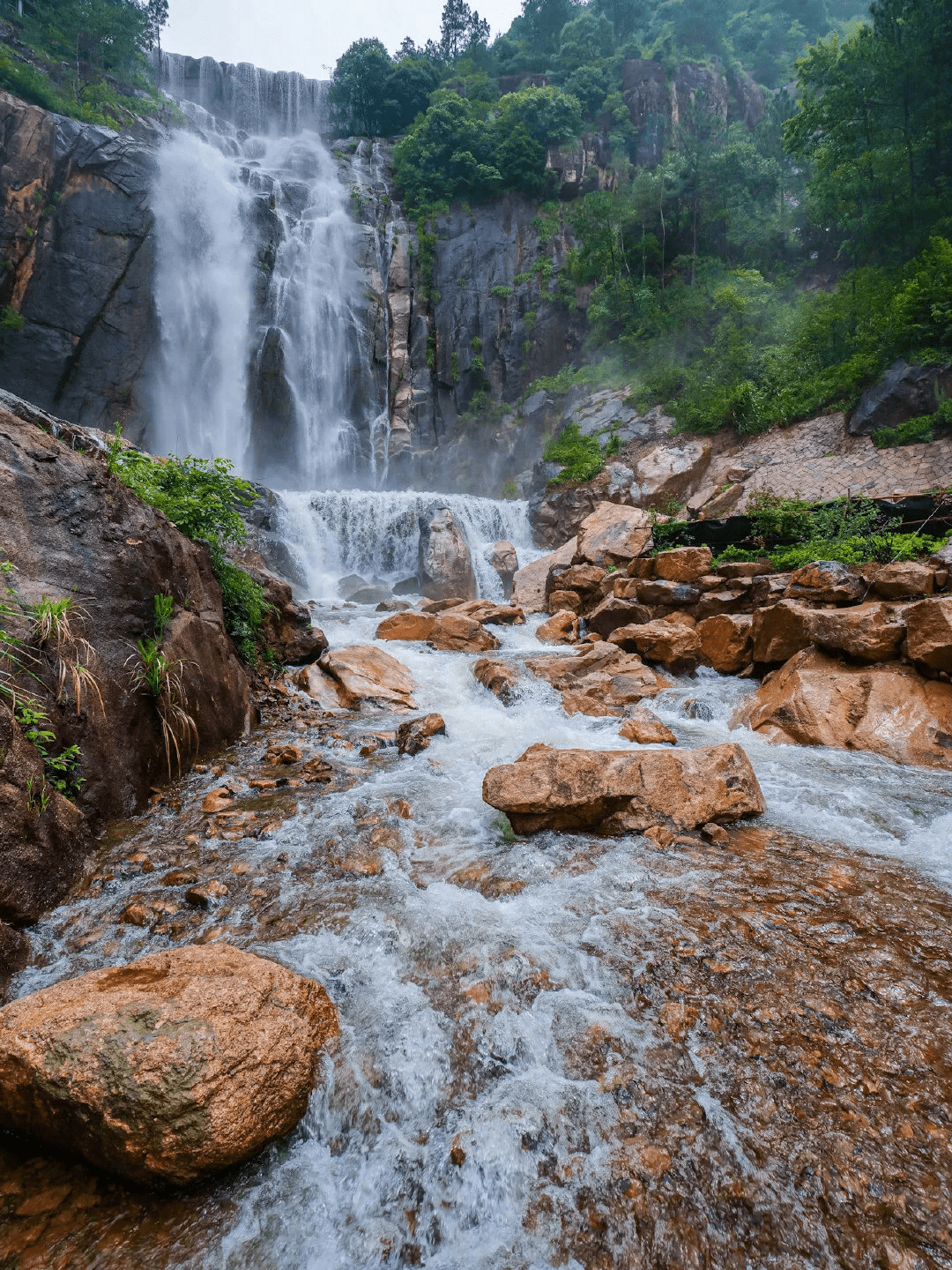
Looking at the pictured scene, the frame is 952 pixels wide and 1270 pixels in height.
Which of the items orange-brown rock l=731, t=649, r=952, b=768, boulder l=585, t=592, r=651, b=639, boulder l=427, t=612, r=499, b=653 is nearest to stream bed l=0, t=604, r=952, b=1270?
orange-brown rock l=731, t=649, r=952, b=768

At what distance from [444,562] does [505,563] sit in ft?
6.22

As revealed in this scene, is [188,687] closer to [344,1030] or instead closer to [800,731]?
[344,1030]

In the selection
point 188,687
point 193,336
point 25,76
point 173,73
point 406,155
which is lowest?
point 188,687

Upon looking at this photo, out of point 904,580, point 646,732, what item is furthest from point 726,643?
point 646,732

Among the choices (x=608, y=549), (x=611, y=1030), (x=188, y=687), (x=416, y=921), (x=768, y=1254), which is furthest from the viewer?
(x=608, y=549)

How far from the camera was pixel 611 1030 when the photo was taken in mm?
2145

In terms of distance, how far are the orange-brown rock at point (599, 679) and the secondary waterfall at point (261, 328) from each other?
54.9 feet

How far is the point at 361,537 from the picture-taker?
15867 mm

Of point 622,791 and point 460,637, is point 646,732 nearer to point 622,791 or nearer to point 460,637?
point 622,791

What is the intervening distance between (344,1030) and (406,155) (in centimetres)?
3537

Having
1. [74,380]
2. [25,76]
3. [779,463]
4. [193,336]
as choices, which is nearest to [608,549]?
[779,463]

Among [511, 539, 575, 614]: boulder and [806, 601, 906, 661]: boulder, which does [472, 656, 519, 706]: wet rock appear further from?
[511, 539, 575, 614]: boulder

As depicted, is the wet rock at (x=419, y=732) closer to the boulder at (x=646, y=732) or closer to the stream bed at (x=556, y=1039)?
the stream bed at (x=556, y=1039)

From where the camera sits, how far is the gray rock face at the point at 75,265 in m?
18.8
